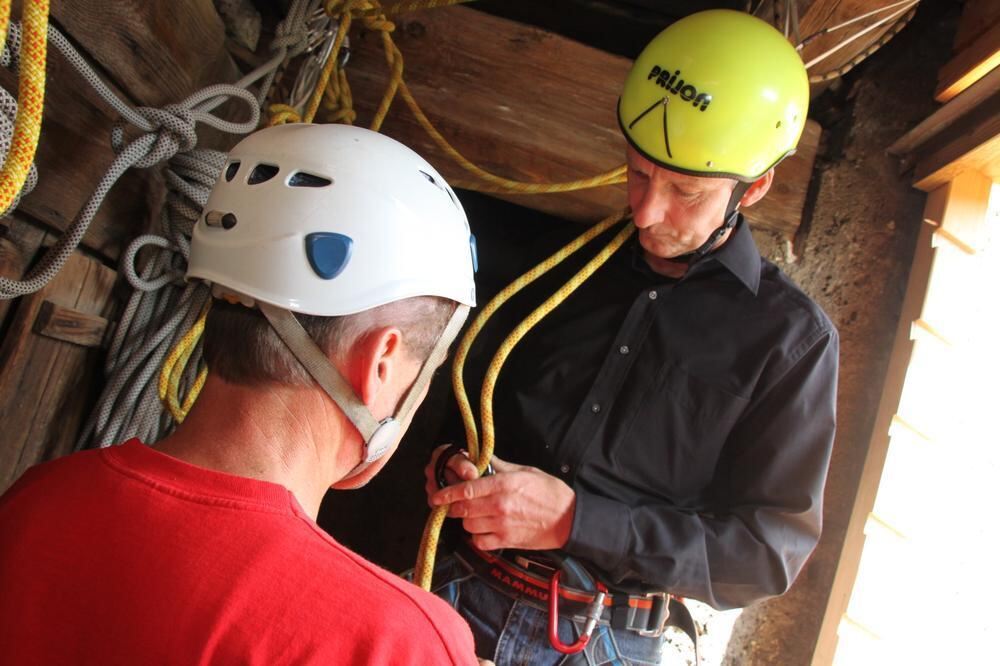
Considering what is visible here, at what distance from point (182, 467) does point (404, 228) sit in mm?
451

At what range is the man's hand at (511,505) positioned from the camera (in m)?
1.58

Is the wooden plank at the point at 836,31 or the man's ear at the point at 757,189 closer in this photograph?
the man's ear at the point at 757,189

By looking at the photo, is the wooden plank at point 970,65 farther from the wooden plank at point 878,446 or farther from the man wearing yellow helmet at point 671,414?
the man wearing yellow helmet at point 671,414

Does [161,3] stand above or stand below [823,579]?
above

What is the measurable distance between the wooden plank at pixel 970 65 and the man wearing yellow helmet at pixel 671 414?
67cm

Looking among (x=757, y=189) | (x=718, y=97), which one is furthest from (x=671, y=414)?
(x=718, y=97)

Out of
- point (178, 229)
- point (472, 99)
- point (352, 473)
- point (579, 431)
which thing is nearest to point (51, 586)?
point (352, 473)

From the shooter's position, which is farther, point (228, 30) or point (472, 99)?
point (472, 99)

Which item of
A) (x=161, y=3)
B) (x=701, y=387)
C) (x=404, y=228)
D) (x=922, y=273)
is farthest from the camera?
(x=922, y=273)

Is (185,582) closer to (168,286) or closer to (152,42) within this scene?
(168,286)

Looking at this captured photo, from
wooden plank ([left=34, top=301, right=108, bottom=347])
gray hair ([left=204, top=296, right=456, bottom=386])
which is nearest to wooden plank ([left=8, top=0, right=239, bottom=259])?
wooden plank ([left=34, top=301, right=108, bottom=347])

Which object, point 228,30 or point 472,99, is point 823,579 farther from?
point 228,30

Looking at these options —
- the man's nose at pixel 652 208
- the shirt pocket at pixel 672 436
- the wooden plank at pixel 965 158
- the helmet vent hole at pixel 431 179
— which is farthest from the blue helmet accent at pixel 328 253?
the wooden plank at pixel 965 158

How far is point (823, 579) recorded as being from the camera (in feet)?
7.32
